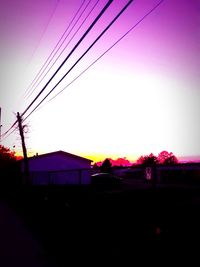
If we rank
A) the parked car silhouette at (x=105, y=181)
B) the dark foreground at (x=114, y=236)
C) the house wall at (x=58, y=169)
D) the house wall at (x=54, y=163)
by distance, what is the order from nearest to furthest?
the dark foreground at (x=114, y=236)
the parked car silhouette at (x=105, y=181)
the house wall at (x=58, y=169)
the house wall at (x=54, y=163)

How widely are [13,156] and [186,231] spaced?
63.6 m

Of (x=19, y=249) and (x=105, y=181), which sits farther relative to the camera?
(x=105, y=181)

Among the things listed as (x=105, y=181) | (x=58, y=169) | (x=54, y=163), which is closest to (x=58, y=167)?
(x=58, y=169)

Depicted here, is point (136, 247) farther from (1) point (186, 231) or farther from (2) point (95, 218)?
(2) point (95, 218)

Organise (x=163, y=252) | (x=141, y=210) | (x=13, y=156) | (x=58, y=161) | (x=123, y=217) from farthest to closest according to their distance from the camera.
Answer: (x=13, y=156), (x=58, y=161), (x=141, y=210), (x=123, y=217), (x=163, y=252)

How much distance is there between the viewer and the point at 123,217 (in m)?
11.8

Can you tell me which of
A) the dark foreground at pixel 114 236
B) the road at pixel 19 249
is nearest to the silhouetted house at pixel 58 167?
the dark foreground at pixel 114 236

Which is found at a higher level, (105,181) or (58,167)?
(58,167)

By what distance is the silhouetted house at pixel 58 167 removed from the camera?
42500 mm

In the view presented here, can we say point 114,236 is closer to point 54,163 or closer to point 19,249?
point 19,249

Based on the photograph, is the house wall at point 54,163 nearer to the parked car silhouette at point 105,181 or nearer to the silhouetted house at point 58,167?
the silhouetted house at point 58,167

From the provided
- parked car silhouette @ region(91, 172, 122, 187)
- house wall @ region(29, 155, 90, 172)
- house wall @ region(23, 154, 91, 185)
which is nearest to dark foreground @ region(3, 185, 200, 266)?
parked car silhouette @ region(91, 172, 122, 187)

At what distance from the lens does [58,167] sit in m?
45.6

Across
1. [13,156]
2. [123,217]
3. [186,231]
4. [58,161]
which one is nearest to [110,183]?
[58,161]
